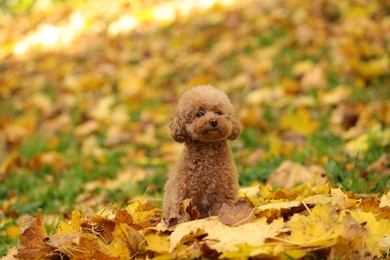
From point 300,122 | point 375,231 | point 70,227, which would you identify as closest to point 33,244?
point 70,227

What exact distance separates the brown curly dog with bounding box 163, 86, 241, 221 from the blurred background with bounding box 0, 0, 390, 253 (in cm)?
96

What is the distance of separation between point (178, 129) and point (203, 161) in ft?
0.55

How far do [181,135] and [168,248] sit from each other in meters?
0.50

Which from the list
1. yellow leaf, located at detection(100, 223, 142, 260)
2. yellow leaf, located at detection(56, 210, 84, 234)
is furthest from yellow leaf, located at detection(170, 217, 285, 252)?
yellow leaf, located at detection(56, 210, 84, 234)

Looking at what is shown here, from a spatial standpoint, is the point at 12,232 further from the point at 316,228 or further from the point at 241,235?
the point at 316,228

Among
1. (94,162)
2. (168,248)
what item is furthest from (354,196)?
(94,162)

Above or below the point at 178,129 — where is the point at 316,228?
below

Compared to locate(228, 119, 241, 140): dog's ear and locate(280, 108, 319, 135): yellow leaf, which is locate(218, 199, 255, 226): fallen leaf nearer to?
locate(228, 119, 241, 140): dog's ear

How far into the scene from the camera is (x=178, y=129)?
7.26ft

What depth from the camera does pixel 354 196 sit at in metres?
2.49

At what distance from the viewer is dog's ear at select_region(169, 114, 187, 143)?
7.25 feet

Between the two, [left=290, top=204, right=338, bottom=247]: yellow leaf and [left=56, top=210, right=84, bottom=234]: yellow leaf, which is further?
[left=56, top=210, right=84, bottom=234]: yellow leaf

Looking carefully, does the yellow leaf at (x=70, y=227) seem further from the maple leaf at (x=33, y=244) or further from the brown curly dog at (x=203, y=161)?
the brown curly dog at (x=203, y=161)

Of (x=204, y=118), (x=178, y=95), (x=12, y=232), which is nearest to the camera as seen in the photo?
(x=204, y=118)
